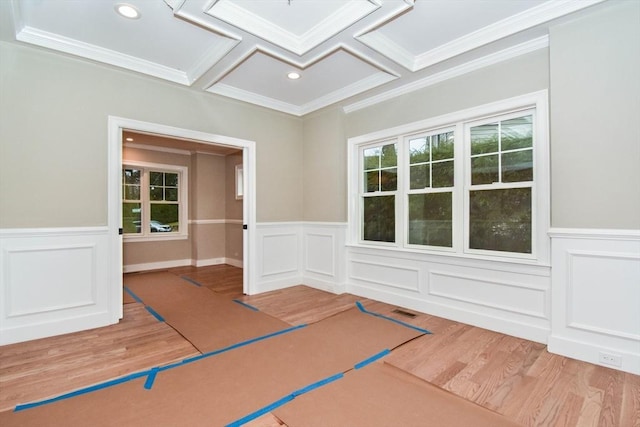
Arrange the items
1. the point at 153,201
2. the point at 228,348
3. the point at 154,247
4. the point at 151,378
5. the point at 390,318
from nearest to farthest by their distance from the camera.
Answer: the point at 151,378 → the point at 228,348 → the point at 390,318 → the point at 154,247 → the point at 153,201

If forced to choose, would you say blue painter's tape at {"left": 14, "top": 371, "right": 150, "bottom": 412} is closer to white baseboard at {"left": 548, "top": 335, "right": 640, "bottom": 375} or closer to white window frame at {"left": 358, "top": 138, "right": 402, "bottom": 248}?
white window frame at {"left": 358, "top": 138, "right": 402, "bottom": 248}

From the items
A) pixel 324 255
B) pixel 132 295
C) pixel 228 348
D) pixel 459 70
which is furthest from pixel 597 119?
pixel 132 295

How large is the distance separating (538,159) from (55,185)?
477 centimetres

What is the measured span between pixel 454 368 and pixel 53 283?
387cm

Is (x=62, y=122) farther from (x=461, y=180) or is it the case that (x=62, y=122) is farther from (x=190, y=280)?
(x=461, y=180)

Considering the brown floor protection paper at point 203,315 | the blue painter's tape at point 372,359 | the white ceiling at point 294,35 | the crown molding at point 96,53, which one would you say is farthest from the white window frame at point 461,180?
the crown molding at point 96,53

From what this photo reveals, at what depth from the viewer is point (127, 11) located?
265 cm

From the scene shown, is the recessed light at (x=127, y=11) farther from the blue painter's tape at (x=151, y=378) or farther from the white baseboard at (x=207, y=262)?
the white baseboard at (x=207, y=262)

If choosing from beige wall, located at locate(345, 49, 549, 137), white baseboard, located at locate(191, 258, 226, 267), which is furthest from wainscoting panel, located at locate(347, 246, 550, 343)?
white baseboard, located at locate(191, 258, 226, 267)

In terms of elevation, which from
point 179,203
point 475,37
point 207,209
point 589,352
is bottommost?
point 589,352

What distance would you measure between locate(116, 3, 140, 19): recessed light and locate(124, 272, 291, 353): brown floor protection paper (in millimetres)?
2992

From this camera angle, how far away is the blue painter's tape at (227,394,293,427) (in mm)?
1831

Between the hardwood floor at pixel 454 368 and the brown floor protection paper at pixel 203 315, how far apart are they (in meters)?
0.18

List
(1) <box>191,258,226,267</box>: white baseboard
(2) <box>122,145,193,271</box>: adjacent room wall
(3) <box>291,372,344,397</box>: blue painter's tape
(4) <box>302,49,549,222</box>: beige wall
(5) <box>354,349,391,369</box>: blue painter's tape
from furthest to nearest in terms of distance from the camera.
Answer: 1. (1) <box>191,258,226,267</box>: white baseboard
2. (2) <box>122,145,193,271</box>: adjacent room wall
3. (4) <box>302,49,549,222</box>: beige wall
4. (5) <box>354,349,391,369</box>: blue painter's tape
5. (3) <box>291,372,344,397</box>: blue painter's tape
